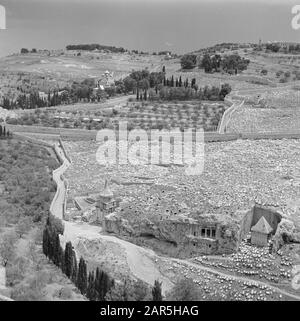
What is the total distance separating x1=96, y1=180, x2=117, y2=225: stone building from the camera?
1792cm

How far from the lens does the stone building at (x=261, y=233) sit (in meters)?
16.0

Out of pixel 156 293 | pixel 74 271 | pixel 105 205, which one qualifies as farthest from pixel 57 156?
pixel 156 293

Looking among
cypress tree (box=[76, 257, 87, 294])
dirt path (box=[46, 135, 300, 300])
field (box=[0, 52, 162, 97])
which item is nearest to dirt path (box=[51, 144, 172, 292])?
dirt path (box=[46, 135, 300, 300])

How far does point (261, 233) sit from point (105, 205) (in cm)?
467

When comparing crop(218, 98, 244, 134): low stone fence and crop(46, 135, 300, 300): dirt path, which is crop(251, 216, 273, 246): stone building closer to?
crop(46, 135, 300, 300): dirt path

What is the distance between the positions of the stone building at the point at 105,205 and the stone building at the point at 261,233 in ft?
13.7

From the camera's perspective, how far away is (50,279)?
14.8m

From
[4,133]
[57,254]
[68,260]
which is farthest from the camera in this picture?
[4,133]

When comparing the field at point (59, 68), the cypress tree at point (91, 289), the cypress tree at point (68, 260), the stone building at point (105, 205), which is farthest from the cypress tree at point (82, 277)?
the field at point (59, 68)

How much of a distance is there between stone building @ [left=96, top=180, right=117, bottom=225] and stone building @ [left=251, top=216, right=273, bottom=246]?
4.17 metres

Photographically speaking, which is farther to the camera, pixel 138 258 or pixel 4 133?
pixel 4 133

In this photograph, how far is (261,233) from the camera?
16.1 m

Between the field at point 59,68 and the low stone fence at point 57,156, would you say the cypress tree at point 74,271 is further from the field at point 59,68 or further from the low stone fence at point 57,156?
the field at point 59,68

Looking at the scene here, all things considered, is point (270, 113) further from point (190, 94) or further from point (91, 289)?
point (91, 289)
